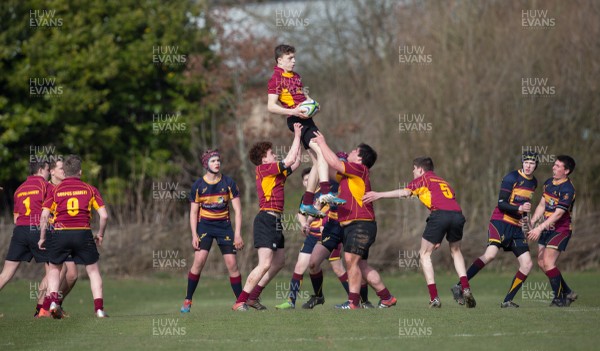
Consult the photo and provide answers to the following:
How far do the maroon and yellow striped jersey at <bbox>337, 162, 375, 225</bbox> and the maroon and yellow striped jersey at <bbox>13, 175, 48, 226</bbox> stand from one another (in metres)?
4.28

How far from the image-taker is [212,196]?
1434 cm

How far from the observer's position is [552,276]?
48.0 ft

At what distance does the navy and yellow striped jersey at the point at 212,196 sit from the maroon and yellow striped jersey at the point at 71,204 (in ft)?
5.24

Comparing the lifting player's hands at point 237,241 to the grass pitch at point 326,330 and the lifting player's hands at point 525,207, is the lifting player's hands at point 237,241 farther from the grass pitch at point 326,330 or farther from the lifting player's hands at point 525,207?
the lifting player's hands at point 525,207

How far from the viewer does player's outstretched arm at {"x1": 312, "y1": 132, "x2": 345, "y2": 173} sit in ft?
42.6

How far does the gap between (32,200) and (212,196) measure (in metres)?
2.56

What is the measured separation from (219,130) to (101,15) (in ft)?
15.5

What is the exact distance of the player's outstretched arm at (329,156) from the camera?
13.0 m

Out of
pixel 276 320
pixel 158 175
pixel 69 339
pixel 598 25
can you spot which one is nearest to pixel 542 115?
pixel 598 25

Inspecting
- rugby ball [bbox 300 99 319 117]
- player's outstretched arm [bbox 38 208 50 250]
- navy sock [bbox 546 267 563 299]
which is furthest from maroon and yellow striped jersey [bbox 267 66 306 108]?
navy sock [bbox 546 267 563 299]

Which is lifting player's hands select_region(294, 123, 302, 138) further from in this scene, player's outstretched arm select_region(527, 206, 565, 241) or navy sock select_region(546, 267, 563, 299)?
navy sock select_region(546, 267, 563, 299)

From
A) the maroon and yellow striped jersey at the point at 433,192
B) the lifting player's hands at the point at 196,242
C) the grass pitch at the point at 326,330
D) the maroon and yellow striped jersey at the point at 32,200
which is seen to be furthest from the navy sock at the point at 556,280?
the maroon and yellow striped jersey at the point at 32,200

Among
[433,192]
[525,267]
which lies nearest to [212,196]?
[433,192]

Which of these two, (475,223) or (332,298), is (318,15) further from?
(332,298)
